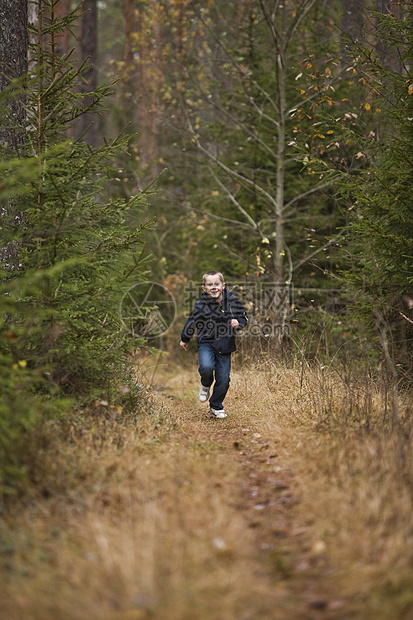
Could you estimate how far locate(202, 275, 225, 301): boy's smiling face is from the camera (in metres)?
6.50

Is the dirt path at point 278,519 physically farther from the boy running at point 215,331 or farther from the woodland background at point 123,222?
the woodland background at point 123,222

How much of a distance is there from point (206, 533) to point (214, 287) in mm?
3820

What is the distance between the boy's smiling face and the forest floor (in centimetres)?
237

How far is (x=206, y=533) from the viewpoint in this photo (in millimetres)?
3035

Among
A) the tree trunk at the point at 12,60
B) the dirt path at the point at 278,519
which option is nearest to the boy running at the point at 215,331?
the dirt path at the point at 278,519

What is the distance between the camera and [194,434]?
17.6 ft

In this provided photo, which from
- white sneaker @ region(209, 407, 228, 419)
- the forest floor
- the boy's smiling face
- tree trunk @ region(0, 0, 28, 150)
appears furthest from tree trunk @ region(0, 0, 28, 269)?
white sneaker @ region(209, 407, 228, 419)

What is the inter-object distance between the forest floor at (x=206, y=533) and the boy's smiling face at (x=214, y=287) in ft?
7.76

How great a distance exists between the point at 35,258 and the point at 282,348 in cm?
444

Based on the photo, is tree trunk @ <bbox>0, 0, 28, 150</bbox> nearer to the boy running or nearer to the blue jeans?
the boy running

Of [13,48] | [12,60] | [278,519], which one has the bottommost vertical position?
[278,519]

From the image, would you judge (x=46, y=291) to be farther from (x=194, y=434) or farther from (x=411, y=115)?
(x=411, y=115)

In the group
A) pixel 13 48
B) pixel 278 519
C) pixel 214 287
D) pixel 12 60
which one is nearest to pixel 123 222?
pixel 214 287

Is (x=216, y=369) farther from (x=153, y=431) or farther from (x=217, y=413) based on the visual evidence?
(x=153, y=431)
